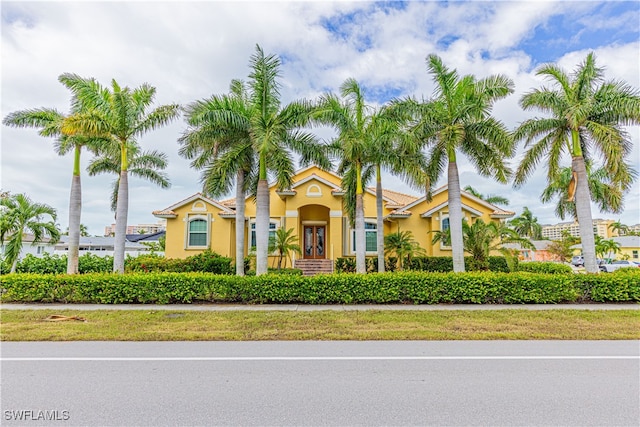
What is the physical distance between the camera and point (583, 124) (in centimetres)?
1446

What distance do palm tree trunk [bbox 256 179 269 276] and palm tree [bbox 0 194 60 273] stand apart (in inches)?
530

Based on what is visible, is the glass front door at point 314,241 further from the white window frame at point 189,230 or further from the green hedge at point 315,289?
the green hedge at point 315,289

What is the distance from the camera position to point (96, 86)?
15.1 meters

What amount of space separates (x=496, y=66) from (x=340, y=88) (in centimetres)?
652

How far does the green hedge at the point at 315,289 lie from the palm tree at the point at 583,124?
2462 mm

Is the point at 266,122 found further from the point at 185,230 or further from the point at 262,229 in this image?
the point at 185,230

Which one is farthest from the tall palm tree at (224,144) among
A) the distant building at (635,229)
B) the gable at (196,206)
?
the distant building at (635,229)

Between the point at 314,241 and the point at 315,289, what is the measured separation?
11.3 metres

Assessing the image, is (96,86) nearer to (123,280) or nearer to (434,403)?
(123,280)

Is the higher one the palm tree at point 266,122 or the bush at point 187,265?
the palm tree at point 266,122

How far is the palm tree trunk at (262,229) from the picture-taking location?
45.4 ft

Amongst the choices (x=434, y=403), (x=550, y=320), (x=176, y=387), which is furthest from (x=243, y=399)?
(x=550, y=320)

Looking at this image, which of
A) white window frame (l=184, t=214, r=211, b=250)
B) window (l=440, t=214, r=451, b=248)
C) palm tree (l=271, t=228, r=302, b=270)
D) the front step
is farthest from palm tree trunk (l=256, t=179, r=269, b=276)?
window (l=440, t=214, r=451, b=248)

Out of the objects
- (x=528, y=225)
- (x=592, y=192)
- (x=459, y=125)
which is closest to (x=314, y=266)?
(x=459, y=125)
